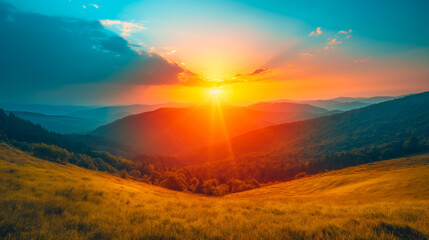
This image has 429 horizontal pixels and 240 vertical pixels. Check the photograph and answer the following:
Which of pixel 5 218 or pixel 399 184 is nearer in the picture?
pixel 5 218

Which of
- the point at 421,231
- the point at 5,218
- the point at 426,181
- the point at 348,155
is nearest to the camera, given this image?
the point at 421,231

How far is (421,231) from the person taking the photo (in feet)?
20.9

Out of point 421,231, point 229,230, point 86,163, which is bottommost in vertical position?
point 86,163

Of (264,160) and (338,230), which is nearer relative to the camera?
(338,230)

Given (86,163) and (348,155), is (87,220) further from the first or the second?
(348,155)

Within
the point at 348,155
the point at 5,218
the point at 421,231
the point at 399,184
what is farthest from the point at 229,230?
the point at 348,155

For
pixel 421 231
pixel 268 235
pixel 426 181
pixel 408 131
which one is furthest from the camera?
pixel 408 131

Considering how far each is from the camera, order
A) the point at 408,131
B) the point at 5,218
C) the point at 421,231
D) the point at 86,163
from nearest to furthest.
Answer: the point at 421,231 → the point at 5,218 → the point at 86,163 → the point at 408,131

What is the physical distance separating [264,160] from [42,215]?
15369 centimetres

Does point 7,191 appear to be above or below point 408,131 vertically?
above

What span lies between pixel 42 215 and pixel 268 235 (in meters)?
10.6

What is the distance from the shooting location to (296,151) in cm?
16975

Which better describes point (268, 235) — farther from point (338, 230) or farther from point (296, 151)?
point (296, 151)

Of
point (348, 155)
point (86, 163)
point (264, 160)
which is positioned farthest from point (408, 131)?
point (86, 163)
